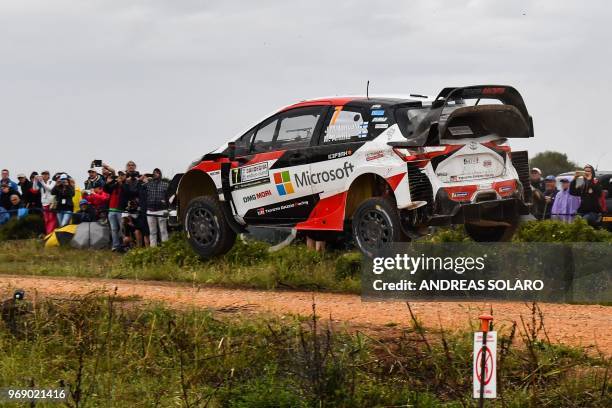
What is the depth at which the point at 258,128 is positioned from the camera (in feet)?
51.5

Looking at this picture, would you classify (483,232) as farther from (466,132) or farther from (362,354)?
(362,354)

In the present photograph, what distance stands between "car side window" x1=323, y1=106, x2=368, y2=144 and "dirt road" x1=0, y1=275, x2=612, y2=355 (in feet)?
6.30

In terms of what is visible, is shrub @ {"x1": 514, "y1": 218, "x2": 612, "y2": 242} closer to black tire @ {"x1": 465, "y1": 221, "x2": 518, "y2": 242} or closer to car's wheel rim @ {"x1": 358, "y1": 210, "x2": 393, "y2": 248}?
black tire @ {"x1": 465, "y1": 221, "x2": 518, "y2": 242}

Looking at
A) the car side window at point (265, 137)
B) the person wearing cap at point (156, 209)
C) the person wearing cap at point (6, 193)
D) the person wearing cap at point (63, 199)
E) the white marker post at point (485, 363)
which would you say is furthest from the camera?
the person wearing cap at point (6, 193)

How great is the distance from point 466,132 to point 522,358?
5033 mm

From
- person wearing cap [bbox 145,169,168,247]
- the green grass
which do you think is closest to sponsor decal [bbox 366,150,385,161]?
the green grass

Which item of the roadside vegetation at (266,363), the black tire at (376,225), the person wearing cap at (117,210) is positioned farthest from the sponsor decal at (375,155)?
the person wearing cap at (117,210)

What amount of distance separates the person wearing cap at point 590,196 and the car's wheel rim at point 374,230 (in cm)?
634

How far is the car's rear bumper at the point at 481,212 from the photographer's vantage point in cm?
1366

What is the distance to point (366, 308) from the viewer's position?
11.9m

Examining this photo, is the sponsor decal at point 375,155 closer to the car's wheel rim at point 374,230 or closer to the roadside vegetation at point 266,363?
the car's wheel rim at point 374,230

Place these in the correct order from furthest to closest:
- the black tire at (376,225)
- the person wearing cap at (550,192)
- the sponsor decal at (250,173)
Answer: the person wearing cap at (550,192), the sponsor decal at (250,173), the black tire at (376,225)

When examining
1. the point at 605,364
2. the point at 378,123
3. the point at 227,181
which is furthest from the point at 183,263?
the point at 605,364

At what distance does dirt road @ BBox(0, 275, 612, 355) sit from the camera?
1062 cm
